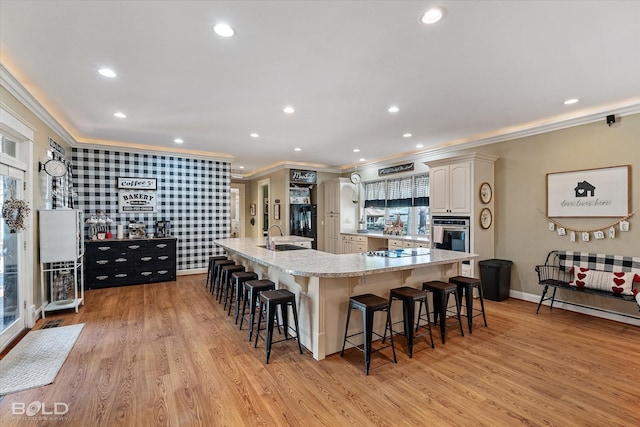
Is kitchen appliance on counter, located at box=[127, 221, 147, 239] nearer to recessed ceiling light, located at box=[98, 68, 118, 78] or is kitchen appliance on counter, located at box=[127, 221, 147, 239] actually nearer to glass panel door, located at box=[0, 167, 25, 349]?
glass panel door, located at box=[0, 167, 25, 349]

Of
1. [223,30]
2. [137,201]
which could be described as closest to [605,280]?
[223,30]

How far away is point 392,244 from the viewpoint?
6.36 metres

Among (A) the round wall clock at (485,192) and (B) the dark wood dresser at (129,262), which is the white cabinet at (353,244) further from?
(B) the dark wood dresser at (129,262)

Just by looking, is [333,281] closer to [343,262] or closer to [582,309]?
[343,262]

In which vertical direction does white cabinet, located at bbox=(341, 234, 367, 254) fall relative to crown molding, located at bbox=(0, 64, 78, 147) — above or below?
below

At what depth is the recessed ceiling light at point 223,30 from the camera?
85.0 inches

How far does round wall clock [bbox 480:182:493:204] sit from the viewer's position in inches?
192

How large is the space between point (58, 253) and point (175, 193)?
2647mm

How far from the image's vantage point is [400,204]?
701 centimetres

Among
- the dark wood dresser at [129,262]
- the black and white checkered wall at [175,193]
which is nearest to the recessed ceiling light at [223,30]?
the dark wood dresser at [129,262]

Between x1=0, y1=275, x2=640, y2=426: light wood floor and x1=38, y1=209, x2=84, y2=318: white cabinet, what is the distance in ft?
1.95

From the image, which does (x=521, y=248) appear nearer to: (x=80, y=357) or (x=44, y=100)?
(x=80, y=357)

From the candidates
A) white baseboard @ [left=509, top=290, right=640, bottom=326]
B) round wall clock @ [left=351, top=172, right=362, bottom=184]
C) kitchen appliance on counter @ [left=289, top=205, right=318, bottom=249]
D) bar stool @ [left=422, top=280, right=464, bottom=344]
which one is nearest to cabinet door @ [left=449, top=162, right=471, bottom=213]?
white baseboard @ [left=509, top=290, right=640, bottom=326]

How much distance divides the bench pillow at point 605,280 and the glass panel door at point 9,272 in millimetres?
6594
